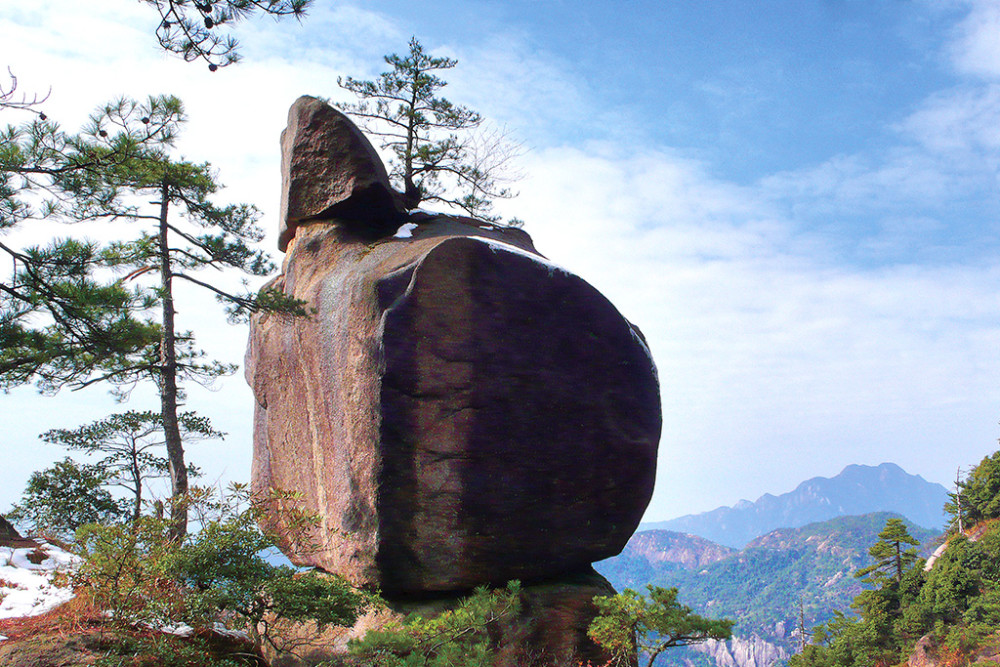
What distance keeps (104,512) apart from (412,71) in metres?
9.72

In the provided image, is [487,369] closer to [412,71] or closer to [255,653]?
[255,653]

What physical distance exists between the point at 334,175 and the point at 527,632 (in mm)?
6004

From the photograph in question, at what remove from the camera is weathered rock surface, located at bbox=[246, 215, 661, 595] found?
22.8 feet

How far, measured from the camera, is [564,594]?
760 centimetres

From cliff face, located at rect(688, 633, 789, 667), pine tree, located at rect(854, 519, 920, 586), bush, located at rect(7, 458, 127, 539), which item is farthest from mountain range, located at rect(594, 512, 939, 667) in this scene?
bush, located at rect(7, 458, 127, 539)

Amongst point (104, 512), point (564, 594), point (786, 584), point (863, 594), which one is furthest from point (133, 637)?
point (786, 584)

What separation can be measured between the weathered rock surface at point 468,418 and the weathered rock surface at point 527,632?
249 millimetres

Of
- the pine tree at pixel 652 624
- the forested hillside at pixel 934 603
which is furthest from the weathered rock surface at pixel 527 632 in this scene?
the forested hillside at pixel 934 603

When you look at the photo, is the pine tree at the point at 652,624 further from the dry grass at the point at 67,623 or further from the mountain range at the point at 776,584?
the mountain range at the point at 776,584

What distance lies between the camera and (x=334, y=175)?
28.4 feet

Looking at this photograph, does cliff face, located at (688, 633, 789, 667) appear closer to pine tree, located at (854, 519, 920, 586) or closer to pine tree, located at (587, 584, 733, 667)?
pine tree, located at (854, 519, 920, 586)

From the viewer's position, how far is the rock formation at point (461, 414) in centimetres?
695

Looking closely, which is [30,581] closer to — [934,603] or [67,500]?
[67,500]

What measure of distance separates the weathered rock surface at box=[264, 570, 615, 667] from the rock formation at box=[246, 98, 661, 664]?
14 centimetres
